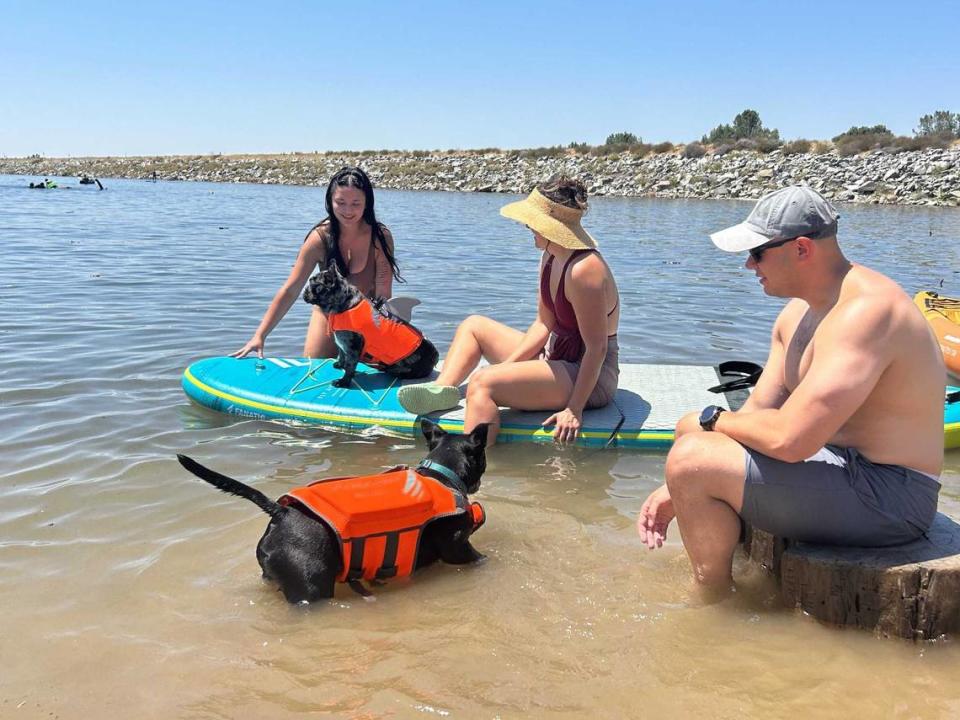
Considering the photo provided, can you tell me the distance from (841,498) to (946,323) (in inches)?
222

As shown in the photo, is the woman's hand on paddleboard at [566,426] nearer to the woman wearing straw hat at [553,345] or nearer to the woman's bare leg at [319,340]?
the woman wearing straw hat at [553,345]

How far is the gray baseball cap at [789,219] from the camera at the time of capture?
2883 millimetres

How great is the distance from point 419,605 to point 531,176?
43.0 metres

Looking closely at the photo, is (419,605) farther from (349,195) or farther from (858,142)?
(858,142)

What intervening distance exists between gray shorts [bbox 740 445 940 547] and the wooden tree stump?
0.08 m

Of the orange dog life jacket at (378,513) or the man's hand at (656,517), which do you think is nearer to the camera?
the orange dog life jacket at (378,513)

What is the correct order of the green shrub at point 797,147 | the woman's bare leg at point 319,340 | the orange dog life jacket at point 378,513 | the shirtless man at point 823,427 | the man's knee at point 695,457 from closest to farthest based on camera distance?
the shirtless man at point 823,427
the man's knee at point 695,457
the orange dog life jacket at point 378,513
the woman's bare leg at point 319,340
the green shrub at point 797,147

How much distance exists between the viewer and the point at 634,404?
581 cm

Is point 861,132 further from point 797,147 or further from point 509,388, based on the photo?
point 509,388

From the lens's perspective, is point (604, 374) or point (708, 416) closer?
point (708, 416)

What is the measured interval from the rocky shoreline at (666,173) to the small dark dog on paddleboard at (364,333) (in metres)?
31.0

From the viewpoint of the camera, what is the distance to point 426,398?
5.62 m

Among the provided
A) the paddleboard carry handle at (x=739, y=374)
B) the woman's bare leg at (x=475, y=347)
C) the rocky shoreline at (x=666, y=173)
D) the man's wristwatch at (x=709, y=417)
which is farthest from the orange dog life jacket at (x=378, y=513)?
the rocky shoreline at (x=666, y=173)

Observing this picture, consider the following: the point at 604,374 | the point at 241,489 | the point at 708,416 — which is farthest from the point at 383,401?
the point at 708,416
